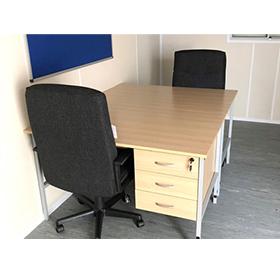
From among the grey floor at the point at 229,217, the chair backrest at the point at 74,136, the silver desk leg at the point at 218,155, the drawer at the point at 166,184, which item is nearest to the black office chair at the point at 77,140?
the chair backrest at the point at 74,136

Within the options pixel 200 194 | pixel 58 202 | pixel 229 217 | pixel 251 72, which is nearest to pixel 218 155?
pixel 229 217

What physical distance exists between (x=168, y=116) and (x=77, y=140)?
78 cm

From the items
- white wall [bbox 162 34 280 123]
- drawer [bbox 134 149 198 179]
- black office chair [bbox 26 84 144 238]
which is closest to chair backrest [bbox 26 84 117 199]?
black office chair [bbox 26 84 144 238]

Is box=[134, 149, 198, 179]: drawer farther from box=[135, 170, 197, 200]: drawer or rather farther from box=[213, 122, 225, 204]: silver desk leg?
box=[213, 122, 225, 204]: silver desk leg

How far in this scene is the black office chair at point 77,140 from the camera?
1504 millimetres

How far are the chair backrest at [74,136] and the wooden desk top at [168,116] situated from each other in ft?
0.59

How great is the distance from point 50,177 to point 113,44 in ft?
5.37

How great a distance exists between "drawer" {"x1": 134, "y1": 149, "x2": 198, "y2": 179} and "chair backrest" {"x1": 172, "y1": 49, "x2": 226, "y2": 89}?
4.57ft

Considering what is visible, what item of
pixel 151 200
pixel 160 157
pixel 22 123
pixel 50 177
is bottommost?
pixel 151 200

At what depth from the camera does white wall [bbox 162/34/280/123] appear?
3.80 m

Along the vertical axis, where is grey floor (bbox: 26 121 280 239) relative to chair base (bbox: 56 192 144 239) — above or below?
below

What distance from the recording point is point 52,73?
7.09ft

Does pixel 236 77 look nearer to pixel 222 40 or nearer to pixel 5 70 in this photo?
pixel 222 40
